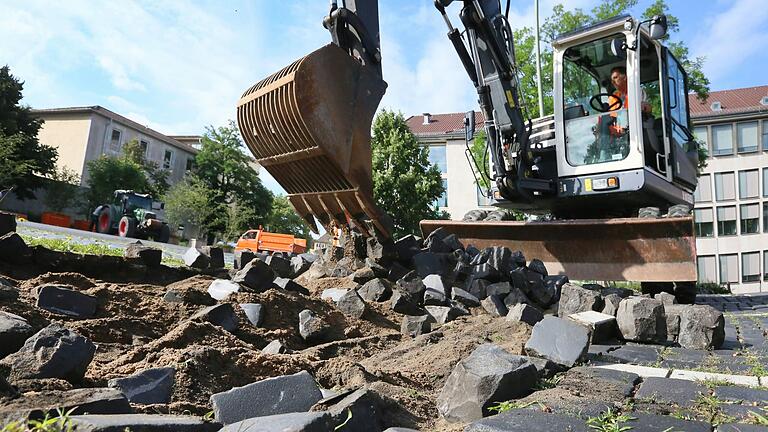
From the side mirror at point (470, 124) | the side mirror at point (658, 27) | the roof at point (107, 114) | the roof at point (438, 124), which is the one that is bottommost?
the side mirror at point (470, 124)

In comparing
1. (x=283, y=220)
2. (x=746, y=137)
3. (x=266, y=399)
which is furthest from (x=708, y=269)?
(x=266, y=399)

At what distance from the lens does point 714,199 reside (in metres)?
40.6

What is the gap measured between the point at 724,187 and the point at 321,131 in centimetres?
4399

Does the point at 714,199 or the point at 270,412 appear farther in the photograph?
the point at 714,199

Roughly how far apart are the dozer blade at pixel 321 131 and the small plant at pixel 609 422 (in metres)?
3.88

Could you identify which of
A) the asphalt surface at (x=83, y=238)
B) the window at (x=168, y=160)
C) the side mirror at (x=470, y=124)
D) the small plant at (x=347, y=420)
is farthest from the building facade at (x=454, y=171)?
the small plant at (x=347, y=420)

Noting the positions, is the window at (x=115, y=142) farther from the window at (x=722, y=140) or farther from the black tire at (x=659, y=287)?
the window at (x=722, y=140)

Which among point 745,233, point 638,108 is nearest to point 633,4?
point 638,108

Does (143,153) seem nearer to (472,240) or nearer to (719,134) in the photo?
(472,240)

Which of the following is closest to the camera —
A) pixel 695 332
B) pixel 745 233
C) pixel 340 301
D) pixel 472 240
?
pixel 695 332

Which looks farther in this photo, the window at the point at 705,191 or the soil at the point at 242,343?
the window at the point at 705,191

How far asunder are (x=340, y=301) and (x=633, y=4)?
24.0 meters

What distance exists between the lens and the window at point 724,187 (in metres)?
40.2

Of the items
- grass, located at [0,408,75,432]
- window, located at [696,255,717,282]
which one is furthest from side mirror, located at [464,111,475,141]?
window, located at [696,255,717,282]
